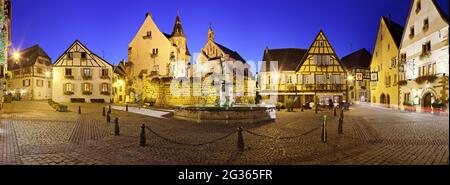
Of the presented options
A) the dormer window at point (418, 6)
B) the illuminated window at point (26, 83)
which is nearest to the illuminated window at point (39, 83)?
the illuminated window at point (26, 83)

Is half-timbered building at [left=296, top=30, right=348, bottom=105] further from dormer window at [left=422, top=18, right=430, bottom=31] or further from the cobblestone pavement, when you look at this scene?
the cobblestone pavement

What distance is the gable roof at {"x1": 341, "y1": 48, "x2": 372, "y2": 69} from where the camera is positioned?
46938mm

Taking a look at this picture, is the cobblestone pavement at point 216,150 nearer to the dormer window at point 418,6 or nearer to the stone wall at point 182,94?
the stone wall at point 182,94

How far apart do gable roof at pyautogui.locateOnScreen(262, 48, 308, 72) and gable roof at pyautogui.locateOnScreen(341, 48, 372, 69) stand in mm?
15579

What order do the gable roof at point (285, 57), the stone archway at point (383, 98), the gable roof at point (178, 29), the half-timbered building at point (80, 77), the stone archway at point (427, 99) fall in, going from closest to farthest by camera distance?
the stone archway at point (427, 99), the stone archway at point (383, 98), the gable roof at point (285, 57), the half-timbered building at point (80, 77), the gable roof at point (178, 29)

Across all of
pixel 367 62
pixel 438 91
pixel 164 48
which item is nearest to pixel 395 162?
pixel 438 91

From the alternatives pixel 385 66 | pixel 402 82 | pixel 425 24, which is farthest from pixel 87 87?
pixel 425 24

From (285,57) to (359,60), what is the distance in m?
19.8

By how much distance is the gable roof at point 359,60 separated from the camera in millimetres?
46938

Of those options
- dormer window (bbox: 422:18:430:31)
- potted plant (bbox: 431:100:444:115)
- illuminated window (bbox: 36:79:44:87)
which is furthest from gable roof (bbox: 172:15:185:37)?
potted plant (bbox: 431:100:444:115)

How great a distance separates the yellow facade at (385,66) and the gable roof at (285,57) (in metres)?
9.32

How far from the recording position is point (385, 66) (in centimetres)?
3266

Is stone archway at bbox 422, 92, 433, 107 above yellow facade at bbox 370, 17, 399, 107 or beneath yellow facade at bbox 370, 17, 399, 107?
beneath

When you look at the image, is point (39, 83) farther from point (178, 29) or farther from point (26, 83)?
point (178, 29)
